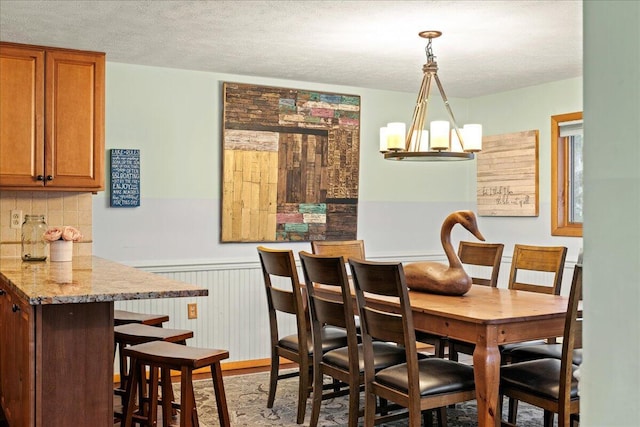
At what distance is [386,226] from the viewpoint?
5773 mm

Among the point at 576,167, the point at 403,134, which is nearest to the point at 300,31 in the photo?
the point at 403,134

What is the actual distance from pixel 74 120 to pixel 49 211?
63cm

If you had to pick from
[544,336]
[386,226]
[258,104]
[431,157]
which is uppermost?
[258,104]

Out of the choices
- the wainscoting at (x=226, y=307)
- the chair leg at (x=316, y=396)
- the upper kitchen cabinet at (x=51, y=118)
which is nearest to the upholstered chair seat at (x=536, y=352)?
the chair leg at (x=316, y=396)

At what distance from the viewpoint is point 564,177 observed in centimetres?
525

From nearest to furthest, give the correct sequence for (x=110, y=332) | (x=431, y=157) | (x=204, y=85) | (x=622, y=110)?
(x=622, y=110), (x=110, y=332), (x=431, y=157), (x=204, y=85)

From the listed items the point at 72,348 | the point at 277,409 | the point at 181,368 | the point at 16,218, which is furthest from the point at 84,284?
the point at 16,218

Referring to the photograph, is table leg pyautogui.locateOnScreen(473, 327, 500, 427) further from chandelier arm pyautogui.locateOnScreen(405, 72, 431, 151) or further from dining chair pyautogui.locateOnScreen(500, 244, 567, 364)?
chandelier arm pyautogui.locateOnScreen(405, 72, 431, 151)

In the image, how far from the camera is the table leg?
2.69 meters

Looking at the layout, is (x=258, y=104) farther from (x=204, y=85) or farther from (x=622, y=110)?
(x=622, y=110)

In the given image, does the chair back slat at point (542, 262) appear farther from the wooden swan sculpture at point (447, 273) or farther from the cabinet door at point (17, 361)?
the cabinet door at point (17, 361)

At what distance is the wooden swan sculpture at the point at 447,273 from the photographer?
135 inches

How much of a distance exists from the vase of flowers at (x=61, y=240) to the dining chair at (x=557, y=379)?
90.1 inches

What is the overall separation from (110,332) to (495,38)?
2698 millimetres
